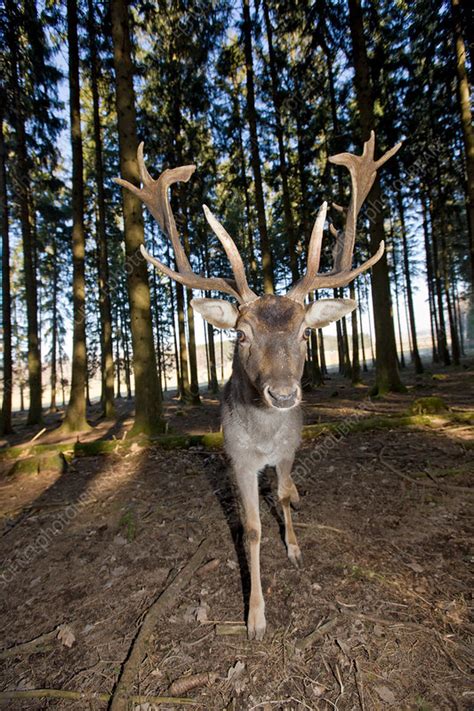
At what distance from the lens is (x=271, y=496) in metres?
4.90

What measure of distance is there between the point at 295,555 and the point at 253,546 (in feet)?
1.84

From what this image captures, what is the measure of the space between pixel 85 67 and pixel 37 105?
114 inches

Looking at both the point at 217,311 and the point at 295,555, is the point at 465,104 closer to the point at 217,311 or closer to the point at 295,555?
the point at 217,311

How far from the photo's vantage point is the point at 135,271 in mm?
7969

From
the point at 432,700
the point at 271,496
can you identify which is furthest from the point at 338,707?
the point at 271,496

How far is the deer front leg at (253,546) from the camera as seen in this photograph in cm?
273

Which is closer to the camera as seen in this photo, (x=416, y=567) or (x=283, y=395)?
(x=283, y=395)

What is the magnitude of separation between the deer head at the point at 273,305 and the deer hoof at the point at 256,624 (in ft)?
5.54

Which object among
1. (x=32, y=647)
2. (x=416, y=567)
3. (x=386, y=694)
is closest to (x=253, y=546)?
(x=386, y=694)

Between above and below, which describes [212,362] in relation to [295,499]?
above

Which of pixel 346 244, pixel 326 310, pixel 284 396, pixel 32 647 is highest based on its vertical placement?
pixel 346 244

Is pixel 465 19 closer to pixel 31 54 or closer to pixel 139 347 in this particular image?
pixel 139 347

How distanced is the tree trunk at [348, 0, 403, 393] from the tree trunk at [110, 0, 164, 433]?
6927 mm

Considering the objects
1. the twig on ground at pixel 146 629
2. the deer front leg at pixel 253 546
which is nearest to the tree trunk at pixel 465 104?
the deer front leg at pixel 253 546
